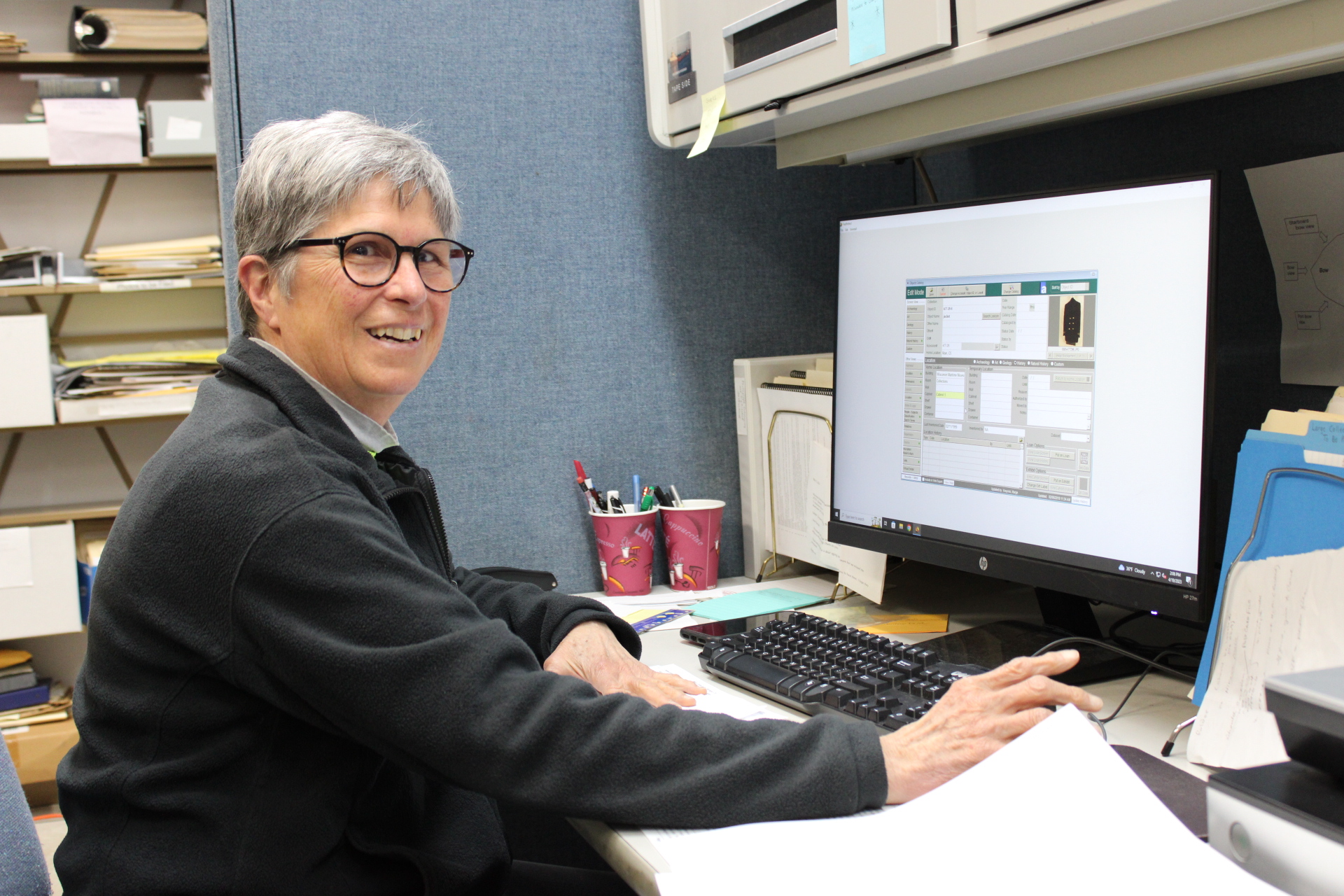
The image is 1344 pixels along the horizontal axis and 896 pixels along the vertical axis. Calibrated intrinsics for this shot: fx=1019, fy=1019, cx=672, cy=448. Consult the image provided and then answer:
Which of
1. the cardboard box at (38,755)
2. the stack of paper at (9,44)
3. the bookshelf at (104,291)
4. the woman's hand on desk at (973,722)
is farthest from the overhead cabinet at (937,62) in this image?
the cardboard box at (38,755)

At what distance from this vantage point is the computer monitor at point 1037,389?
852 millimetres

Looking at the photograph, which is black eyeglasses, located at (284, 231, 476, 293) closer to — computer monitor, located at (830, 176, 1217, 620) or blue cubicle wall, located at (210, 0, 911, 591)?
blue cubicle wall, located at (210, 0, 911, 591)

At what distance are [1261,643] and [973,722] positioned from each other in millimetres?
228

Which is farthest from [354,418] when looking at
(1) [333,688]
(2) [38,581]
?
(2) [38,581]

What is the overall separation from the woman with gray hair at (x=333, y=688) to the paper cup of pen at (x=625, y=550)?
431 millimetres

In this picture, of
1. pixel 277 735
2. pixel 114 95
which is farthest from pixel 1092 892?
pixel 114 95

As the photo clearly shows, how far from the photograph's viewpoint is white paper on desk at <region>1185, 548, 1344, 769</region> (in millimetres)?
705

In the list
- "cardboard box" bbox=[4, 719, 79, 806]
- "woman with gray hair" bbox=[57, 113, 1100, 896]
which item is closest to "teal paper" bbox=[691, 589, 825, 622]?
"woman with gray hair" bbox=[57, 113, 1100, 896]

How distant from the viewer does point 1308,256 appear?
980 mm

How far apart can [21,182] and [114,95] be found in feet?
1.35

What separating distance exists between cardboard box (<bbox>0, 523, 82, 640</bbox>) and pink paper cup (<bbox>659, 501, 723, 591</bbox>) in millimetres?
2001

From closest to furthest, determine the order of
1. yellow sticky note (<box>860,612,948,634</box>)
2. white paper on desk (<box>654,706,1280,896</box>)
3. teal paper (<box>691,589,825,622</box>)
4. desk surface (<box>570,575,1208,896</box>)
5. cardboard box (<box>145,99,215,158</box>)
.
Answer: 1. white paper on desk (<box>654,706,1280,896</box>)
2. desk surface (<box>570,575,1208,896</box>)
3. yellow sticky note (<box>860,612,948,634</box>)
4. teal paper (<box>691,589,825,622</box>)
5. cardboard box (<box>145,99,215,158</box>)

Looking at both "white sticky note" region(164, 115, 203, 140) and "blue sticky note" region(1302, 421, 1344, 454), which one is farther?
"white sticky note" region(164, 115, 203, 140)

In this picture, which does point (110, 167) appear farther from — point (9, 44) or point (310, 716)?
point (310, 716)
